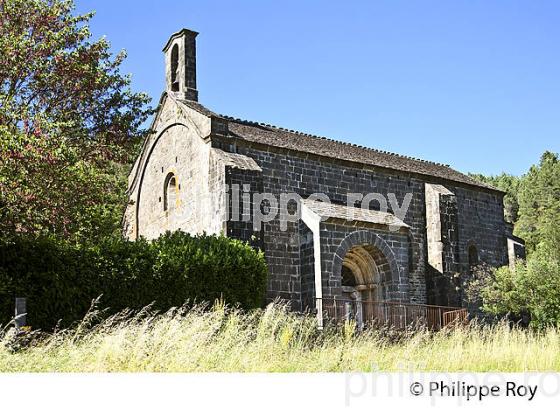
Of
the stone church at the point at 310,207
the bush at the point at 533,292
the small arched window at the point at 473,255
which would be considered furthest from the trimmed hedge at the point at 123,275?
the small arched window at the point at 473,255

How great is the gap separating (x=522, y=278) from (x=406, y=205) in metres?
5.79

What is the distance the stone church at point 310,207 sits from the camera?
64.6 feet

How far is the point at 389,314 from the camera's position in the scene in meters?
19.8

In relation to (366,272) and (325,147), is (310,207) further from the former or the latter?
(325,147)

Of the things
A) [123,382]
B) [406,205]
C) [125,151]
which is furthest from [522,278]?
[123,382]

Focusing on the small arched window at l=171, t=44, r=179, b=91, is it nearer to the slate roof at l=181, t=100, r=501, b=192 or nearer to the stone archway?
the slate roof at l=181, t=100, r=501, b=192

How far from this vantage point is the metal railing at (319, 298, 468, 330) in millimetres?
17781

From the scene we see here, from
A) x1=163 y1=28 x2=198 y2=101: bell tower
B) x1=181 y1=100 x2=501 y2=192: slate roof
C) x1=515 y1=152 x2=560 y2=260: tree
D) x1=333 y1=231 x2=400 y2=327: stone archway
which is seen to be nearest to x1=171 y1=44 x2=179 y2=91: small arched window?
x1=163 y1=28 x2=198 y2=101: bell tower

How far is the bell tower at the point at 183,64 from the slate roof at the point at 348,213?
6.31 meters

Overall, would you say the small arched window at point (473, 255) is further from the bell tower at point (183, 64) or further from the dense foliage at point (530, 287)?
the bell tower at point (183, 64)

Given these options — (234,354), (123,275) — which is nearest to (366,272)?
(123,275)

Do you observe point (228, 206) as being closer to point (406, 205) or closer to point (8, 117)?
point (8, 117)

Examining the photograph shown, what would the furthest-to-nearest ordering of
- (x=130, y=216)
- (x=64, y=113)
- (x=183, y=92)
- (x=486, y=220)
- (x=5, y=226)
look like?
(x=486, y=220) < (x=130, y=216) < (x=183, y=92) < (x=64, y=113) < (x=5, y=226)

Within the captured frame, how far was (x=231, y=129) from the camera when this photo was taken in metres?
21.8
